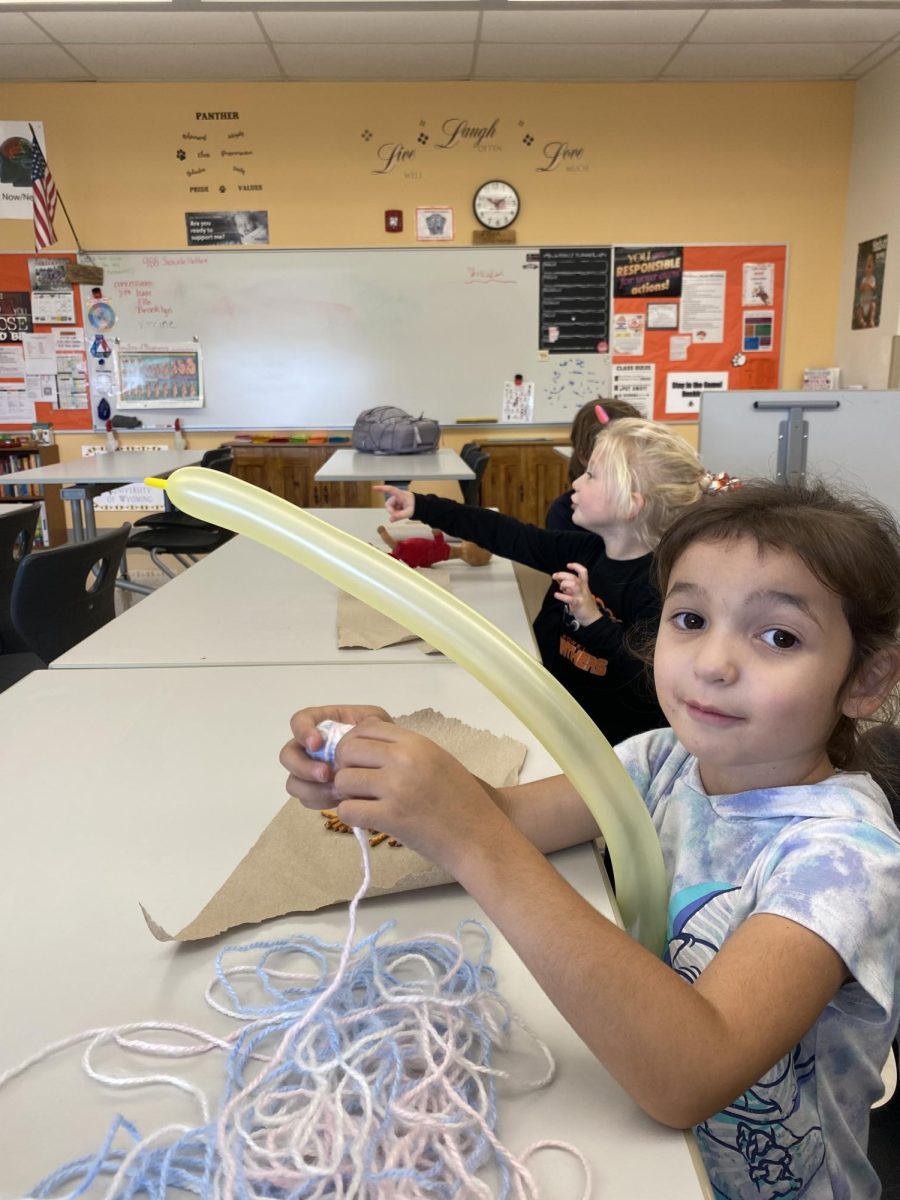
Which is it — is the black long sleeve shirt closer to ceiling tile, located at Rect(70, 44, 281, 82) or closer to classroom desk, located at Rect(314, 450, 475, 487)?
classroom desk, located at Rect(314, 450, 475, 487)

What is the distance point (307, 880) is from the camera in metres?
0.79

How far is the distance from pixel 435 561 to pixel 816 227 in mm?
4507

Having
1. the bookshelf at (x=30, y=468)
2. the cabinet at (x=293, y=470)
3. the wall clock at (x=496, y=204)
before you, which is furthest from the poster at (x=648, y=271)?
the bookshelf at (x=30, y=468)

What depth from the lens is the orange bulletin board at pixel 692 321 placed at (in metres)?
5.43

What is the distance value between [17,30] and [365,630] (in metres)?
4.62

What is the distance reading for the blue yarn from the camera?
48 cm

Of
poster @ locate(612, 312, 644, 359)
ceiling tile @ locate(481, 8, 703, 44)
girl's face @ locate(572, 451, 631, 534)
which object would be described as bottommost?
girl's face @ locate(572, 451, 631, 534)

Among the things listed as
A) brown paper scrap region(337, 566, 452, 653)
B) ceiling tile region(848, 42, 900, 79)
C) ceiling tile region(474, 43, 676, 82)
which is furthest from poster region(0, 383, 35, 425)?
ceiling tile region(848, 42, 900, 79)

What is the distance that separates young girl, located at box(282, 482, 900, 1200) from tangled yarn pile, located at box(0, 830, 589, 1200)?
0.07m

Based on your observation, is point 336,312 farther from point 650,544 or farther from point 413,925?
point 413,925

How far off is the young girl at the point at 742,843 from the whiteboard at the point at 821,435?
260 cm

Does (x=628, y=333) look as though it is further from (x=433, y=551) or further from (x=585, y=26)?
(x=433, y=551)

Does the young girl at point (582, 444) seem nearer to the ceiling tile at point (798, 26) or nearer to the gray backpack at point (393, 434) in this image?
the gray backpack at point (393, 434)

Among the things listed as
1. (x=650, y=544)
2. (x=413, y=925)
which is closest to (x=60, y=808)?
(x=413, y=925)
